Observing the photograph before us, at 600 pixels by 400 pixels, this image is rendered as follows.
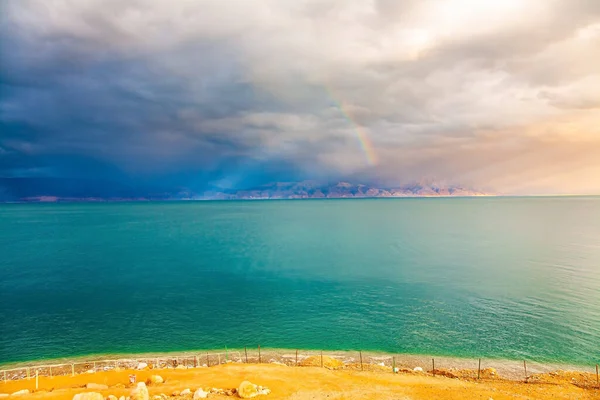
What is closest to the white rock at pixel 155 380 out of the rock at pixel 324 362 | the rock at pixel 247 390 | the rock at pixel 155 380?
the rock at pixel 155 380

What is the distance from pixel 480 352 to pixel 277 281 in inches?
1894

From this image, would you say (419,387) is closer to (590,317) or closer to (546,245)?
(590,317)

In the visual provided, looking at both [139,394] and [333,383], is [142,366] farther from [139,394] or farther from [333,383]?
[333,383]

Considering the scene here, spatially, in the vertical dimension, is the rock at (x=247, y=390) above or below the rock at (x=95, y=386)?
above

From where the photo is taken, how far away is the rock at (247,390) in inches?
1231

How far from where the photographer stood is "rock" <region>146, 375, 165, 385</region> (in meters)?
35.1

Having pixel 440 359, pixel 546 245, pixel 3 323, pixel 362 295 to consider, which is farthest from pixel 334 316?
pixel 546 245

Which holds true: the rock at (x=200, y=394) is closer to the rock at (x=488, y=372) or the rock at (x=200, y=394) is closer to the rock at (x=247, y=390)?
the rock at (x=247, y=390)

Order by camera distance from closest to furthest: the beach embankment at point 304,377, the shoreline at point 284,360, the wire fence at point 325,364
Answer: the beach embankment at point 304,377, the wire fence at point 325,364, the shoreline at point 284,360

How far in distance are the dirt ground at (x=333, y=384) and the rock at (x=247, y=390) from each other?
0.76 meters

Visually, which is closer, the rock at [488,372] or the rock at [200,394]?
the rock at [200,394]

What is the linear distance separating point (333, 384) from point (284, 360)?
11250mm

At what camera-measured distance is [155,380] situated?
116 ft

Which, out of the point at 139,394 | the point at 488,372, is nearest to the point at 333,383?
the point at 139,394
